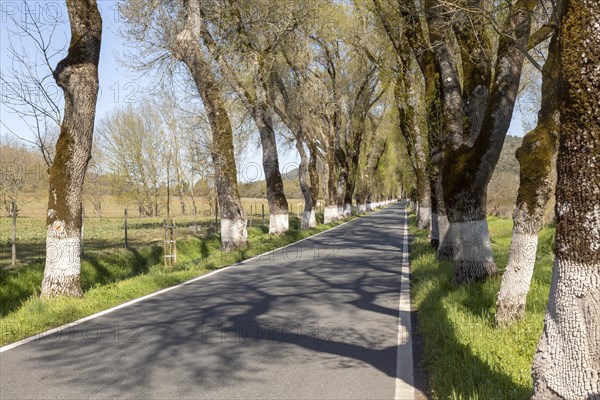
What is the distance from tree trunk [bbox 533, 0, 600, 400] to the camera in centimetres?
343

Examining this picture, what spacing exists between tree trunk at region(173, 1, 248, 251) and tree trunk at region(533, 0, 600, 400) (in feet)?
48.0

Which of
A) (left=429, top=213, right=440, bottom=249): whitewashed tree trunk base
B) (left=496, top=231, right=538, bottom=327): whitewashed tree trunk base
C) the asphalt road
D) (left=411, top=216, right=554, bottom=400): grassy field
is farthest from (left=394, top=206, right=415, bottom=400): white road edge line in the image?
(left=429, top=213, right=440, bottom=249): whitewashed tree trunk base

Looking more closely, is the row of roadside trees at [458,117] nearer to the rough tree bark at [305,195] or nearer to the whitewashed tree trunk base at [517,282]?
the whitewashed tree trunk base at [517,282]

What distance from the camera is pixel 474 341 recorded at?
5.86 meters

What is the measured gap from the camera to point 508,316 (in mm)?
6625

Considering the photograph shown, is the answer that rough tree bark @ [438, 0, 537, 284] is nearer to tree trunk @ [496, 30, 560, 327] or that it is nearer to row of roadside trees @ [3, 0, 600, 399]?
row of roadside trees @ [3, 0, 600, 399]

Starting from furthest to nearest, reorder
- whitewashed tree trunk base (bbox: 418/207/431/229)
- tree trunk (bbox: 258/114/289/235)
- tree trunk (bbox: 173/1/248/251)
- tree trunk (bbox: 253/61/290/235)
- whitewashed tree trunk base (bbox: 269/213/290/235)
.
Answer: whitewashed tree trunk base (bbox: 418/207/431/229) → whitewashed tree trunk base (bbox: 269/213/290/235) → tree trunk (bbox: 258/114/289/235) → tree trunk (bbox: 253/61/290/235) → tree trunk (bbox: 173/1/248/251)

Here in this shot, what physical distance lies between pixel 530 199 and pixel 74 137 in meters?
7.93

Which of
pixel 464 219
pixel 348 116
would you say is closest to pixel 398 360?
pixel 464 219

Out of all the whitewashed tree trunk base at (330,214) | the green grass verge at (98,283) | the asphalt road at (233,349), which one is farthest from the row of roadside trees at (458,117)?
the whitewashed tree trunk base at (330,214)

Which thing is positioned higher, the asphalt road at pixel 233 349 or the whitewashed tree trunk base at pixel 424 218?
the whitewashed tree trunk base at pixel 424 218

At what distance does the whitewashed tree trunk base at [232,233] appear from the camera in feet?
58.4

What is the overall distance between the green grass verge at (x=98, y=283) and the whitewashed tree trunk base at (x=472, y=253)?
606 cm

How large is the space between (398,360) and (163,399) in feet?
8.62
